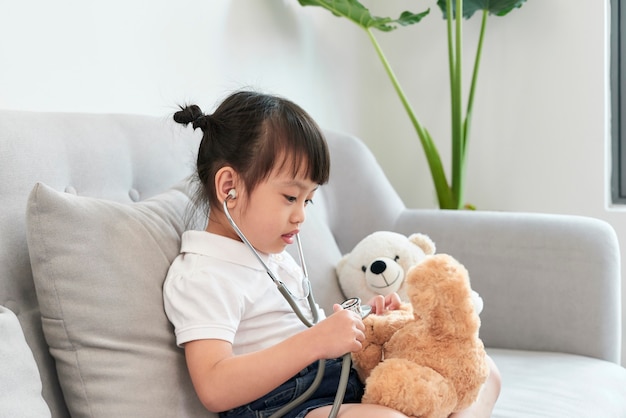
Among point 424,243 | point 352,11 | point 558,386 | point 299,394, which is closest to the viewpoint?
point 299,394

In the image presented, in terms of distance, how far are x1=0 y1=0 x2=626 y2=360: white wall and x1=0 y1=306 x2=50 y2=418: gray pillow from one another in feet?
1.99

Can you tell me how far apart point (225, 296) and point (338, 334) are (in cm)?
19

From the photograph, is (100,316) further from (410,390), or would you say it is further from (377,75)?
(377,75)

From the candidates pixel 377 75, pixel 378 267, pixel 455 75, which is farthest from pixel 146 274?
pixel 377 75

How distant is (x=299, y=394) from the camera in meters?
1.13

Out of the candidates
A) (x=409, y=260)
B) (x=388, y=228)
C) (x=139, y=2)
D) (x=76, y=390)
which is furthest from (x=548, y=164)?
(x=76, y=390)

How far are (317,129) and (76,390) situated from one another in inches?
21.9

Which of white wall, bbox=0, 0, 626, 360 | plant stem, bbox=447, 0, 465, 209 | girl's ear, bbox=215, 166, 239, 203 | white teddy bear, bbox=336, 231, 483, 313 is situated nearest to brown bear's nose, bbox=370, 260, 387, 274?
white teddy bear, bbox=336, 231, 483, 313

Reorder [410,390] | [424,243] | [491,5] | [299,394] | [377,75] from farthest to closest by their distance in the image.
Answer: [377,75], [491,5], [424,243], [299,394], [410,390]

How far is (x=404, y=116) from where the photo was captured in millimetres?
2906

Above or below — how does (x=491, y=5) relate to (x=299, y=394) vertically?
above

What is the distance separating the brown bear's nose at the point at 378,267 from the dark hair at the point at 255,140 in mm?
429

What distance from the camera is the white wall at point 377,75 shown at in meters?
1.53

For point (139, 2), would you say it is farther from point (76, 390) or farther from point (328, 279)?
point (76, 390)
